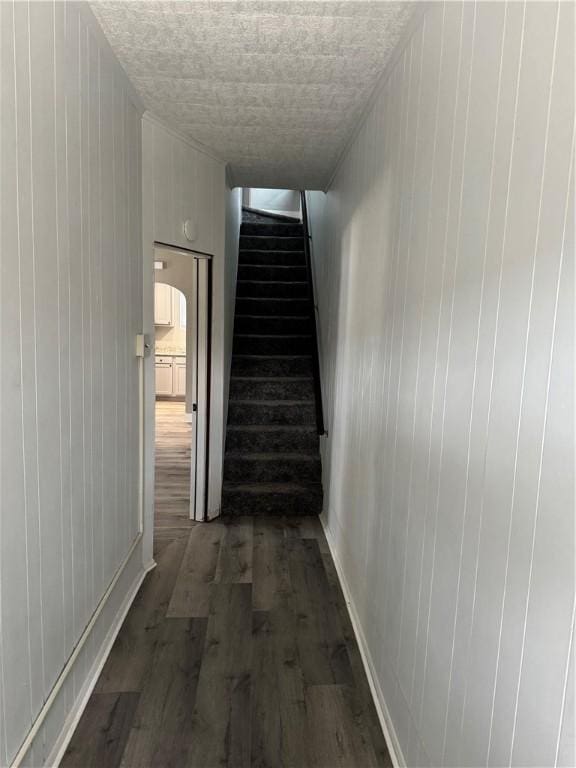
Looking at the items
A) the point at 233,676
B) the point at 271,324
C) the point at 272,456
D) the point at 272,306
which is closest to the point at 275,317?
the point at 271,324

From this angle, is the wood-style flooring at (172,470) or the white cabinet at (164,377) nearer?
the wood-style flooring at (172,470)

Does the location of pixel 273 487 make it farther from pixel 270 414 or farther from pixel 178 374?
pixel 178 374

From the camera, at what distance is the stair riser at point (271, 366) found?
202 inches

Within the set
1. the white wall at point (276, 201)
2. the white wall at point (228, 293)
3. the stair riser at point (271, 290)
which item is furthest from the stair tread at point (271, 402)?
the white wall at point (276, 201)

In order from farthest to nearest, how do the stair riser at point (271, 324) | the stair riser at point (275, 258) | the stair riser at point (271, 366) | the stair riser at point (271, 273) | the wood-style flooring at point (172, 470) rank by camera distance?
1. the stair riser at point (275, 258)
2. the stair riser at point (271, 273)
3. the stair riser at point (271, 324)
4. the stair riser at point (271, 366)
5. the wood-style flooring at point (172, 470)

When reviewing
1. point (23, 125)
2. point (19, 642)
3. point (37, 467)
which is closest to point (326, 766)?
point (19, 642)

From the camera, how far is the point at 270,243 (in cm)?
640

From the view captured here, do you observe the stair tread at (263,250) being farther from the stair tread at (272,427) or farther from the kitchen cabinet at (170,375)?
the kitchen cabinet at (170,375)

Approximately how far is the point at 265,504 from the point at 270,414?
2.98ft

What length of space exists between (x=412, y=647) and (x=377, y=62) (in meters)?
2.30

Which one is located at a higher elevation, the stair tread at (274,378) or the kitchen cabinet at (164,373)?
the stair tread at (274,378)

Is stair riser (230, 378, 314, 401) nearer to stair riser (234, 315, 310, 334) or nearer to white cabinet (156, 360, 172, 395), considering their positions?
stair riser (234, 315, 310, 334)

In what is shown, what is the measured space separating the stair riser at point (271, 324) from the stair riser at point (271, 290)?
1.32 feet

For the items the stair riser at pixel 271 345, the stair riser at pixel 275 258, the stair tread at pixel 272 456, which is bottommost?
the stair tread at pixel 272 456
